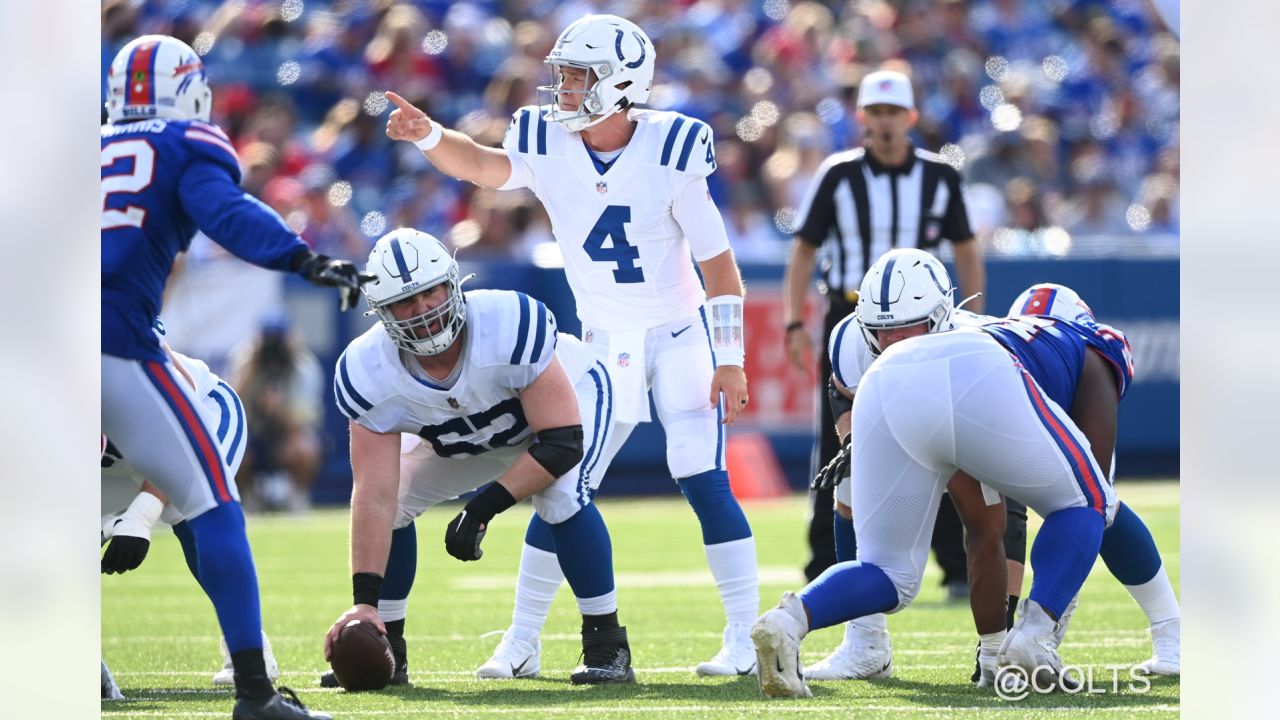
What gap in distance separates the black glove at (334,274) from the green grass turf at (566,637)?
101 cm

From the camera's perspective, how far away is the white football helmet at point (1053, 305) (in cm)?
495

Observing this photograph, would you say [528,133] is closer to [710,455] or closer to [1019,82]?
[710,455]

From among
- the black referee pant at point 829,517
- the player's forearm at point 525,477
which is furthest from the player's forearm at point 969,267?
the player's forearm at point 525,477

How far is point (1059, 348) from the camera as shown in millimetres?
4578

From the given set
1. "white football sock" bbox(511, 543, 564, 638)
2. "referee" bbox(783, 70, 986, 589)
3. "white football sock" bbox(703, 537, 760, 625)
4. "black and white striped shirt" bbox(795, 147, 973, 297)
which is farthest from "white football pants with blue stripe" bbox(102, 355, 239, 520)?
"black and white striped shirt" bbox(795, 147, 973, 297)

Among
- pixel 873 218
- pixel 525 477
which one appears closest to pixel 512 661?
pixel 525 477

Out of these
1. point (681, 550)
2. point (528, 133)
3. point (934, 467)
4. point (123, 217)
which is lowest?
point (681, 550)

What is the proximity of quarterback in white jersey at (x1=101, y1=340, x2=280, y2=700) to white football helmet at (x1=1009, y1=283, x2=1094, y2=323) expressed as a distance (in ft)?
7.16

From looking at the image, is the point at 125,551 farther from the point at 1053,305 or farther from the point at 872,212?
the point at 872,212

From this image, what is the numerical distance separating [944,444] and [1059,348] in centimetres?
69
